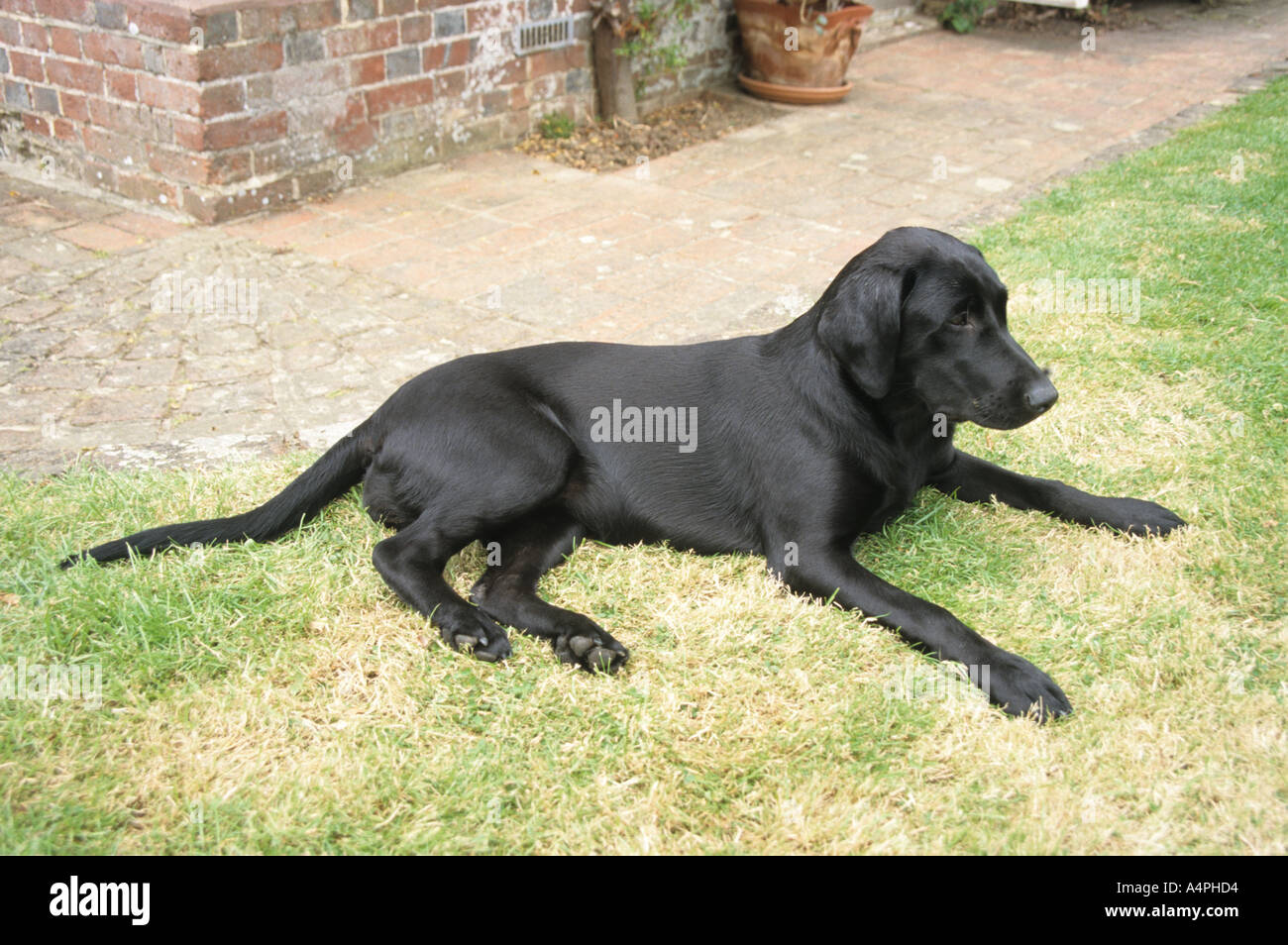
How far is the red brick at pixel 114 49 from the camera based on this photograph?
219 inches

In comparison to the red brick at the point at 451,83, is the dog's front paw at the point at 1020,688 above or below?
below

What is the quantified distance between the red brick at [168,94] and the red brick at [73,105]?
500 mm

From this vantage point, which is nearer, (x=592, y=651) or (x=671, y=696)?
(x=671, y=696)

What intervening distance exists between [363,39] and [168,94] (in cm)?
112

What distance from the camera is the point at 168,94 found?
5516mm

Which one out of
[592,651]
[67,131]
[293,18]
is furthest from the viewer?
[67,131]

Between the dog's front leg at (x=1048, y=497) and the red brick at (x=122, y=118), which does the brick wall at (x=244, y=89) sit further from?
the dog's front leg at (x=1048, y=497)

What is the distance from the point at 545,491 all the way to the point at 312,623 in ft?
2.30

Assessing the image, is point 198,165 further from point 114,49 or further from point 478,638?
point 478,638

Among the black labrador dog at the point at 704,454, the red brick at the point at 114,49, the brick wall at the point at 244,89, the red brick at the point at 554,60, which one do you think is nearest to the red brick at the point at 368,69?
the brick wall at the point at 244,89

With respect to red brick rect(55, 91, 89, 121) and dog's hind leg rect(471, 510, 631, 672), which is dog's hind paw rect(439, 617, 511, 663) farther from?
red brick rect(55, 91, 89, 121)

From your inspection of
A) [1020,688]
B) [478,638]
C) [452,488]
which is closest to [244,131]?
[452,488]

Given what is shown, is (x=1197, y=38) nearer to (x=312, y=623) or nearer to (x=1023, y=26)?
(x=1023, y=26)

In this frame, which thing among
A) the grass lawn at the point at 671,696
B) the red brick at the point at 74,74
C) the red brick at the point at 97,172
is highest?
the red brick at the point at 74,74
